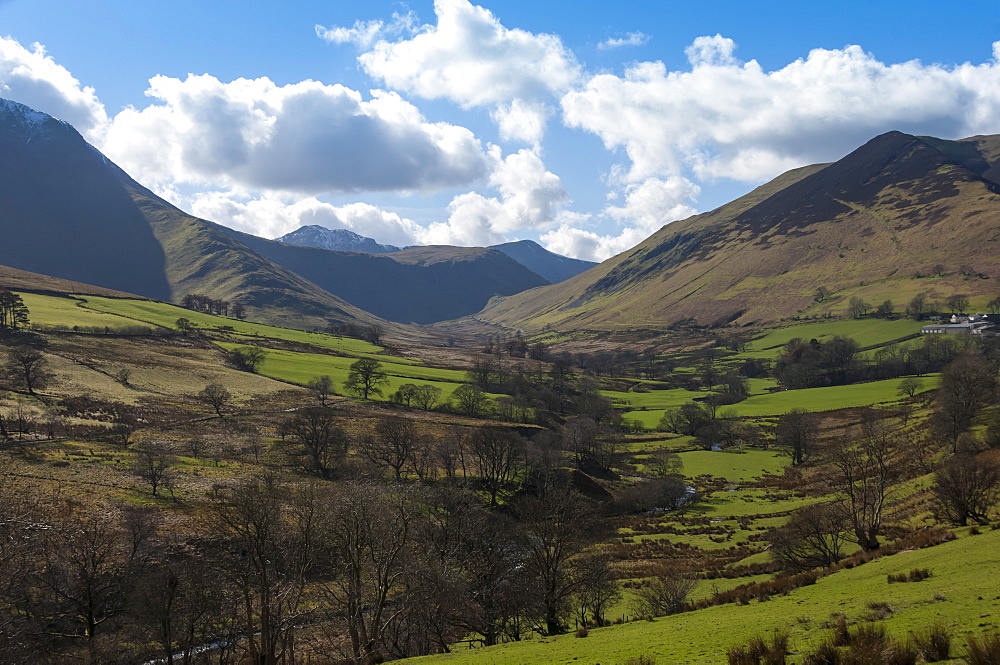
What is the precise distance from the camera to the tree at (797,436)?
90250 millimetres

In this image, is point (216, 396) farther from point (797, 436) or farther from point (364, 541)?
point (797, 436)

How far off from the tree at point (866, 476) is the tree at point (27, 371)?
103m

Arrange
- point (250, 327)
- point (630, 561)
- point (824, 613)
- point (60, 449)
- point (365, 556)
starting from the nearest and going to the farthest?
point (824, 613) < point (365, 556) < point (630, 561) < point (60, 449) < point (250, 327)

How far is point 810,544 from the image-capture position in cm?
3688

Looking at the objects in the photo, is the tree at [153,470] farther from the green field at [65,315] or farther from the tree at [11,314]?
the green field at [65,315]

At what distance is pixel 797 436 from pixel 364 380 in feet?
287

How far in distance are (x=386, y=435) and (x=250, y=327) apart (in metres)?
138

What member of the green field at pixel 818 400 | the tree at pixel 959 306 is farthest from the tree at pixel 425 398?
the tree at pixel 959 306

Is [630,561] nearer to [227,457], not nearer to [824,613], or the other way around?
[824,613]

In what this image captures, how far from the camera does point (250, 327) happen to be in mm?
190125

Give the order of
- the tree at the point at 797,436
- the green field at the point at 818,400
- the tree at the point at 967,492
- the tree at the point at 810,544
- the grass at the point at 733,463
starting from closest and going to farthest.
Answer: the tree at the point at 967,492 → the tree at the point at 810,544 → the grass at the point at 733,463 → the tree at the point at 797,436 → the green field at the point at 818,400

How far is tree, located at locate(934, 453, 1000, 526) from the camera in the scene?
2995 cm

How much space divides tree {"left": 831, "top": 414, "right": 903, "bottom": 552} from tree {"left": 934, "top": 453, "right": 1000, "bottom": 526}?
3218 millimetres

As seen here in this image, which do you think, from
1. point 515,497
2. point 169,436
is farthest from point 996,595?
point 169,436
